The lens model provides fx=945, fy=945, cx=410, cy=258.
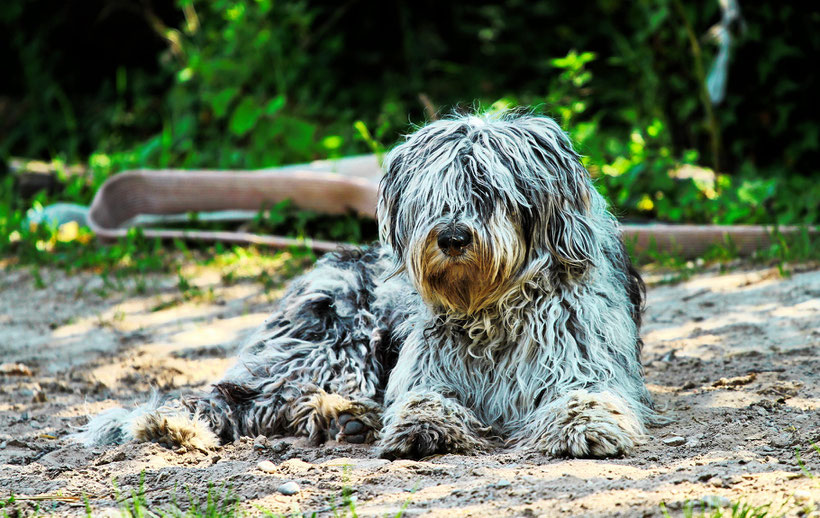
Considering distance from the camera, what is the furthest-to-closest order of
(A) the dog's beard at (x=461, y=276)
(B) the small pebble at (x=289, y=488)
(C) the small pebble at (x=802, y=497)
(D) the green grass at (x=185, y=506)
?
(A) the dog's beard at (x=461, y=276)
(B) the small pebble at (x=289, y=488)
(D) the green grass at (x=185, y=506)
(C) the small pebble at (x=802, y=497)

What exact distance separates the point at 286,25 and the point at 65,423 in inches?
274

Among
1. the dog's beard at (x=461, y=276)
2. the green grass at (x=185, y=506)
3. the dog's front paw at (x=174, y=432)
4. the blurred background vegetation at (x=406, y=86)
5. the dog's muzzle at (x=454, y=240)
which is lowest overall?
the green grass at (x=185, y=506)

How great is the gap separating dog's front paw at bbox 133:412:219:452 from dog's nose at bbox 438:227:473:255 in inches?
53.8

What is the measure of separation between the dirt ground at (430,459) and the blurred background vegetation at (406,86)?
76.1 inches

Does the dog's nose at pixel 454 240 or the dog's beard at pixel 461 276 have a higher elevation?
the dog's nose at pixel 454 240

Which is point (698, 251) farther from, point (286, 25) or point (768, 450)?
point (286, 25)

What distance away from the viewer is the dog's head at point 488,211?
12.4ft

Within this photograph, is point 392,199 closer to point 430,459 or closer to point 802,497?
point 430,459

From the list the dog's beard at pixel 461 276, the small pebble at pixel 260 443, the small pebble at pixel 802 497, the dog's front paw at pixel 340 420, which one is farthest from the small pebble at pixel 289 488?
the small pebble at pixel 802 497

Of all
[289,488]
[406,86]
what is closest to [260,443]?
[289,488]

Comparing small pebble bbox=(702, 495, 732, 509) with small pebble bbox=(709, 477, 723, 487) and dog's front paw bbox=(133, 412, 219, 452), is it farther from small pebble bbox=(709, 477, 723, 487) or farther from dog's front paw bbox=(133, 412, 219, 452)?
A: dog's front paw bbox=(133, 412, 219, 452)

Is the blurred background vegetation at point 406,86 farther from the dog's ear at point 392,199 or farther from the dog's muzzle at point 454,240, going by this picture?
the dog's muzzle at point 454,240

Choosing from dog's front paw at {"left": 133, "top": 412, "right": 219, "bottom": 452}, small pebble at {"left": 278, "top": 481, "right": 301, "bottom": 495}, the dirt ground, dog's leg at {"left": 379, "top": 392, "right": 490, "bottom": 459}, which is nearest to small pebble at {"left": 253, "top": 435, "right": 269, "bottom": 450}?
the dirt ground

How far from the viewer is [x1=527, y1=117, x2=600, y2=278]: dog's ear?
3922 millimetres
